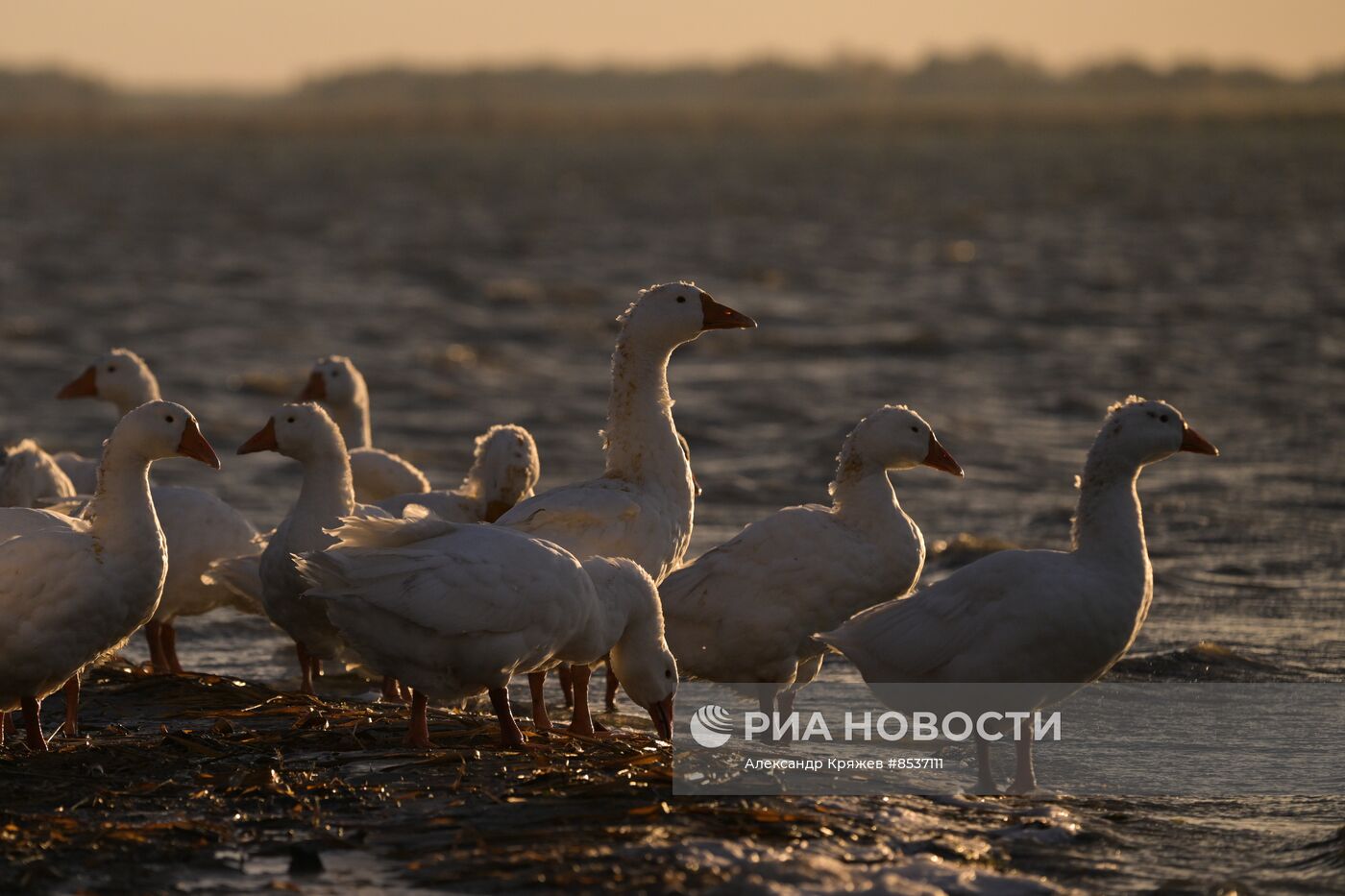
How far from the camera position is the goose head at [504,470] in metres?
10.8

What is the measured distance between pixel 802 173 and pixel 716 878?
91.7 metres

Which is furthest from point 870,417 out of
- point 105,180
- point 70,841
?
point 105,180

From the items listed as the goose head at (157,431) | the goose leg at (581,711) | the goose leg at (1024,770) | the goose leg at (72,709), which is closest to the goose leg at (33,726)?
the goose leg at (72,709)

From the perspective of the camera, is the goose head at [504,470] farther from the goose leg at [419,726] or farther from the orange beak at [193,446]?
the goose leg at [419,726]

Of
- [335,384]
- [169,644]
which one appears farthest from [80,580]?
[335,384]

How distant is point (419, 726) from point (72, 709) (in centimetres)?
183

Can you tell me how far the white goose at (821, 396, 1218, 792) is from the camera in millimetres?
7793

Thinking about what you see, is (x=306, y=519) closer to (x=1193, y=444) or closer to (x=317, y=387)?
(x=317, y=387)

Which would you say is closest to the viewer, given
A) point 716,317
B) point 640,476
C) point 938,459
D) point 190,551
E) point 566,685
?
point 938,459

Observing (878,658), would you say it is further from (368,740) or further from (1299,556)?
(1299,556)

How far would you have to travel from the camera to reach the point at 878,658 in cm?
814

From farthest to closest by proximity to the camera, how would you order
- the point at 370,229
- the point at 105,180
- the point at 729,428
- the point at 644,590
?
Answer: the point at 105,180 → the point at 370,229 → the point at 729,428 → the point at 644,590

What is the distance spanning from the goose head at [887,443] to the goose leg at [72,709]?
383 cm

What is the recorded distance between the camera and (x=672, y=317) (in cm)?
1020
